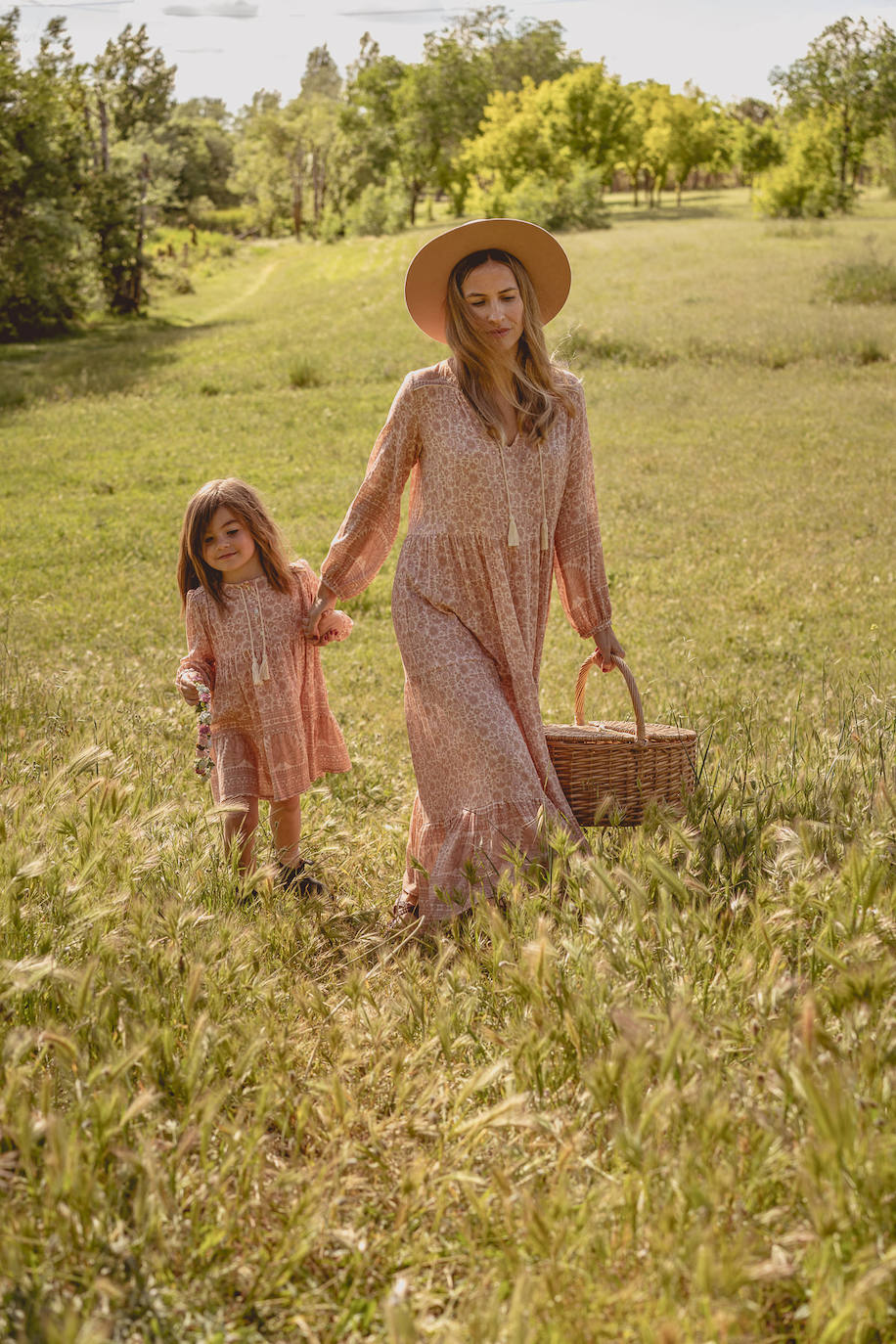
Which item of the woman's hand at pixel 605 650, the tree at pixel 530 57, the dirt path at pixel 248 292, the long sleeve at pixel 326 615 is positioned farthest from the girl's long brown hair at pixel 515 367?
the tree at pixel 530 57

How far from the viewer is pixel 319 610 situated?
453 cm

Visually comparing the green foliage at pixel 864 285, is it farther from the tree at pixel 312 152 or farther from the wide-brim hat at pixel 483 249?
the tree at pixel 312 152

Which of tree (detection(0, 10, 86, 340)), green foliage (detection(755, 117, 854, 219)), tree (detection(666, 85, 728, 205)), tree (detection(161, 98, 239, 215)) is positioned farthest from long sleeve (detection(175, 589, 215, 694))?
tree (detection(666, 85, 728, 205))

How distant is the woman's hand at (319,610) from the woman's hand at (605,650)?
1.09 m

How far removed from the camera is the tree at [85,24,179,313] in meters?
33.9

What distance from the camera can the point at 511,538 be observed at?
4223 millimetres

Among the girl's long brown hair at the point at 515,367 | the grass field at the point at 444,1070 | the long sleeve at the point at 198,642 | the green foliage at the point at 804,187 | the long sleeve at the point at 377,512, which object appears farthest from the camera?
the green foliage at the point at 804,187

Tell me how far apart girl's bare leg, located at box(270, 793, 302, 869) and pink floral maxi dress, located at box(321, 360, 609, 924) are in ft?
1.53

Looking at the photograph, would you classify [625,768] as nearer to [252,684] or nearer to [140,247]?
[252,684]

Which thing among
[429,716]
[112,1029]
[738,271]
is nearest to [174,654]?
[429,716]

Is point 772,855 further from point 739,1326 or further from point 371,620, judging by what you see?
point 371,620

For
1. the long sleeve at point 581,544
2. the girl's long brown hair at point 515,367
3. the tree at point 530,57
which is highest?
the tree at point 530,57

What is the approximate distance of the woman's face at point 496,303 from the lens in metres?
4.26

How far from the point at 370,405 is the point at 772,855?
16.6m
